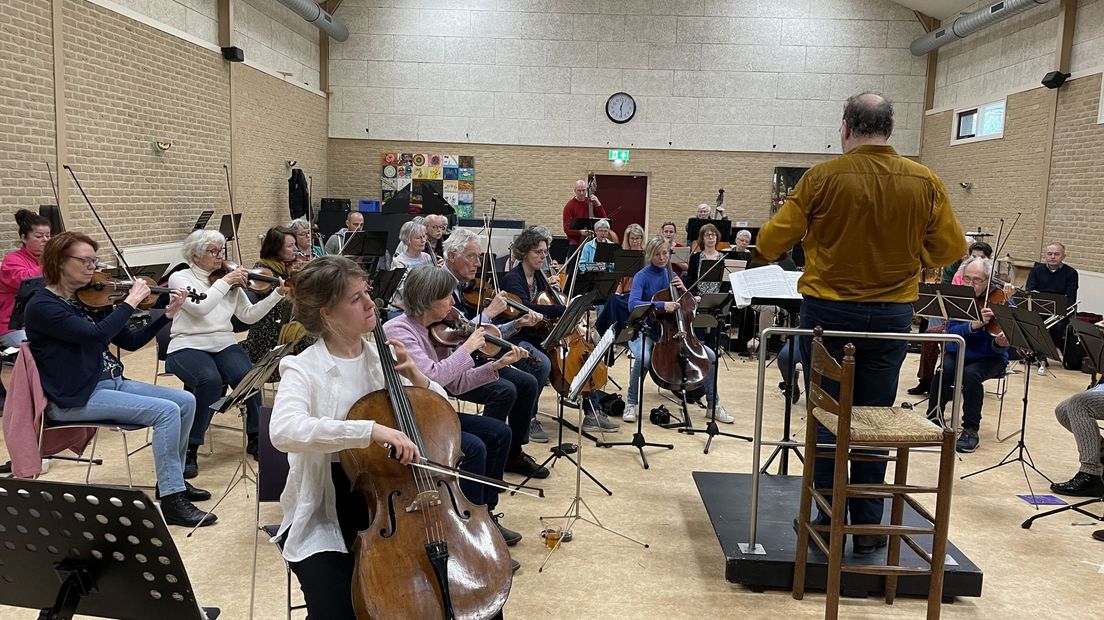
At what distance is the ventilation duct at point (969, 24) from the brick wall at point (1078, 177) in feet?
4.16

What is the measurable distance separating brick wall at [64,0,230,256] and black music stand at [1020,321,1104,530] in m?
8.01

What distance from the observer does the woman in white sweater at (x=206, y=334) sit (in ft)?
14.3

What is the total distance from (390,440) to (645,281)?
4.15m

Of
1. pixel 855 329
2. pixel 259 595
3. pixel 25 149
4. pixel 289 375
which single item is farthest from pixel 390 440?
pixel 25 149

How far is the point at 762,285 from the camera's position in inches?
187

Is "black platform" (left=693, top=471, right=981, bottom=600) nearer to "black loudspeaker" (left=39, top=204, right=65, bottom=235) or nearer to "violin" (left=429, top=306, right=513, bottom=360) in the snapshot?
"violin" (left=429, top=306, right=513, bottom=360)

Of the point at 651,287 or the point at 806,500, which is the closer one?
the point at 806,500

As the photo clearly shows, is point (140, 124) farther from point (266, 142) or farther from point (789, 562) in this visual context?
point (789, 562)

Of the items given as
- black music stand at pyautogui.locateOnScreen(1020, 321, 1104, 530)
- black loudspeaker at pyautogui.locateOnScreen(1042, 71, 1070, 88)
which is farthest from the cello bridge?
black loudspeaker at pyautogui.locateOnScreen(1042, 71, 1070, 88)

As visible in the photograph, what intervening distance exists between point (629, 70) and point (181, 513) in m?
11.4

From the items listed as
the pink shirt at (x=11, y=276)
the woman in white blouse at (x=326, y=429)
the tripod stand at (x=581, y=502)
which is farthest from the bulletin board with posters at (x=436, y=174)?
the woman in white blouse at (x=326, y=429)

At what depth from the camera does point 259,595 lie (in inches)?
124

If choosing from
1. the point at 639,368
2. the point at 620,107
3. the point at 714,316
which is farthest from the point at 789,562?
the point at 620,107

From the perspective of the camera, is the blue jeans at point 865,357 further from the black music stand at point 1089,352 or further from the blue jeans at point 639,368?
the blue jeans at point 639,368
